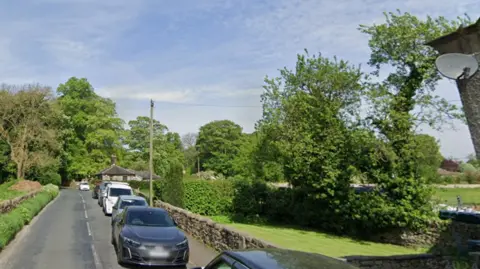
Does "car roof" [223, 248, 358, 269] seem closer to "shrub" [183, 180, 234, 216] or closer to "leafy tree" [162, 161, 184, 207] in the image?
"leafy tree" [162, 161, 184, 207]

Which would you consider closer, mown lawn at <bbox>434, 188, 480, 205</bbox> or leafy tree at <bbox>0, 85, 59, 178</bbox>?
mown lawn at <bbox>434, 188, 480, 205</bbox>

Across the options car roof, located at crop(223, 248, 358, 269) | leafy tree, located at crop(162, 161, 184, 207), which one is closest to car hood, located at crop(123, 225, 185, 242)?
car roof, located at crop(223, 248, 358, 269)

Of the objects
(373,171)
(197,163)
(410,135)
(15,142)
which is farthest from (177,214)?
(197,163)

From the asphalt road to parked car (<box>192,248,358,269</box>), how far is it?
718cm

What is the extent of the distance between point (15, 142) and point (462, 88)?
5405 centimetres

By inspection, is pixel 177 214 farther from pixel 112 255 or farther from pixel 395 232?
pixel 395 232

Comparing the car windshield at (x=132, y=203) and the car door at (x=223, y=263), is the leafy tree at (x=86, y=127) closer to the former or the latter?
the car windshield at (x=132, y=203)

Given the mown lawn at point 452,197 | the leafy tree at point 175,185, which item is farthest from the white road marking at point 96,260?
the mown lawn at point 452,197

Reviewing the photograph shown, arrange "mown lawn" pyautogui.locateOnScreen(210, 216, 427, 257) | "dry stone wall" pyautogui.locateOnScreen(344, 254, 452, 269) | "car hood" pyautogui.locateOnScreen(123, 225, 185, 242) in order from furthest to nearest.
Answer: "mown lawn" pyautogui.locateOnScreen(210, 216, 427, 257) < "car hood" pyautogui.locateOnScreen(123, 225, 185, 242) < "dry stone wall" pyautogui.locateOnScreen(344, 254, 452, 269)

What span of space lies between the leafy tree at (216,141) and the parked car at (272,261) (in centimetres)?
8276

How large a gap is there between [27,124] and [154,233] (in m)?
45.0

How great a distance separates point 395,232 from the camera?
20.2 m

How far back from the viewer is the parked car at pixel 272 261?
13.1 ft

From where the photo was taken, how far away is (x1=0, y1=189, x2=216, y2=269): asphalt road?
11070mm
